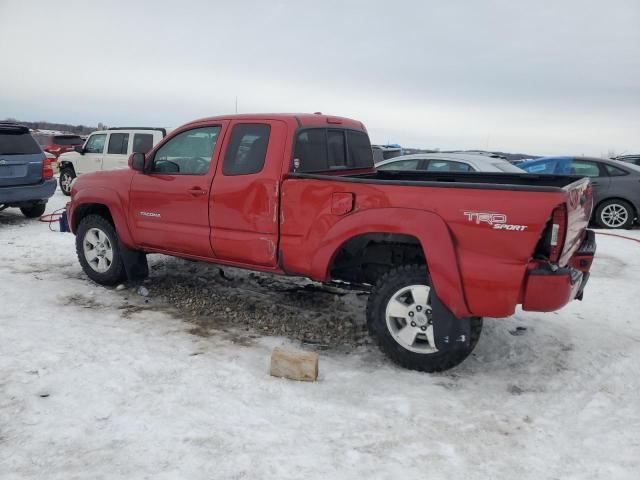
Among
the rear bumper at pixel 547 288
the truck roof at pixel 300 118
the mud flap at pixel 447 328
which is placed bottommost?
the mud flap at pixel 447 328

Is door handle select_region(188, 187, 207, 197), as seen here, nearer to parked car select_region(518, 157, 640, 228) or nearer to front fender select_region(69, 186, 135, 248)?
front fender select_region(69, 186, 135, 248)

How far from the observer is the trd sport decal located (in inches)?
134

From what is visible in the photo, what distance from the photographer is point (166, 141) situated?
5.38m

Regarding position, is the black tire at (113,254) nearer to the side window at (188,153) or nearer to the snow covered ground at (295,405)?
the snow covered ground at (295,405)

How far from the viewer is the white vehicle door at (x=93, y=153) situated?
12328 millimetres

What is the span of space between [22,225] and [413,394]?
882 centimetres

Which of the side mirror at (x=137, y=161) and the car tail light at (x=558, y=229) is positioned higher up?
the side mirror at (x=137, y=161)

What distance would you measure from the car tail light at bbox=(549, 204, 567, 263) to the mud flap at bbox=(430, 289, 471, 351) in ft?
2.63

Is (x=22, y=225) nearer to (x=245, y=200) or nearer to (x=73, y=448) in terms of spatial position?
(x=245, y=200)

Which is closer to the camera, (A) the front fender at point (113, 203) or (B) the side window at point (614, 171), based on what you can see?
(A) the front fender at point (113, 203)

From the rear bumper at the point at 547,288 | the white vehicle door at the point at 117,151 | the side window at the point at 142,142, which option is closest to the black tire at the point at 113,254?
the rear bumper at the point at 547,288

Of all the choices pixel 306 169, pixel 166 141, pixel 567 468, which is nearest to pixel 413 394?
pixel 567 468

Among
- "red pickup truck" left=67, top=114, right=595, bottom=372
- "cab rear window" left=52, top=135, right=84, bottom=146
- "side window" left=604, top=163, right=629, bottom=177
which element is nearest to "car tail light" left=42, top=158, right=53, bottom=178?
"red pickup truck" left=67, top=114, right=595, bottom=372

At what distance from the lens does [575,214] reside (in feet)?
12.3
